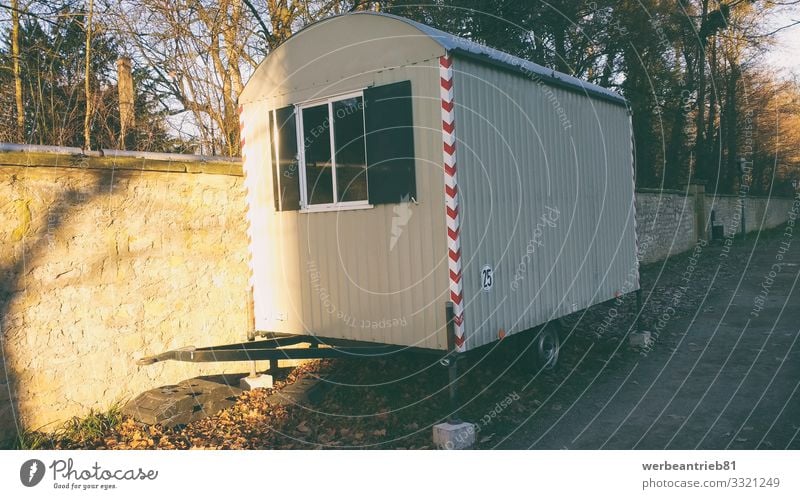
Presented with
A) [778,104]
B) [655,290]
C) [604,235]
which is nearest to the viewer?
[604,235]

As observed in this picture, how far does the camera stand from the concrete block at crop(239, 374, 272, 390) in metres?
7.08

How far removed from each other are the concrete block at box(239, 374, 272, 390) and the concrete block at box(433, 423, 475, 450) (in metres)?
2.38

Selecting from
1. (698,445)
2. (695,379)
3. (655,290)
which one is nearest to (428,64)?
(698,445)

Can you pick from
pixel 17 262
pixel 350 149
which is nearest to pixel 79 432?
pixel 17 262

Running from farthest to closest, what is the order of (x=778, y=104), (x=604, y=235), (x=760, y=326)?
(x=778, y=104) < (x=760, y=326) < (x=604, y=235)

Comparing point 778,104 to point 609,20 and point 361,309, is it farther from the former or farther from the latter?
point 361,309

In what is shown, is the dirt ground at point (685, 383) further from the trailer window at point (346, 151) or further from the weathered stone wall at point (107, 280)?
the weathered stone wall at point (107, 280)

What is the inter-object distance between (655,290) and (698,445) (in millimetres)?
8782

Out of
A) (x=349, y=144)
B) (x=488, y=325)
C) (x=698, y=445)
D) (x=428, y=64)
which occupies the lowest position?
(x=698, y=445)

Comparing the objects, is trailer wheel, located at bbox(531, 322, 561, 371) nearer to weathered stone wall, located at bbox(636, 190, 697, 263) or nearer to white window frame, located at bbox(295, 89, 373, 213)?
white window frame, located at bbox(295, 89, 373, 213)

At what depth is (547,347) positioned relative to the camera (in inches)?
298

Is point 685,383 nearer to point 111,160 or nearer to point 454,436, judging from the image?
point 454,436

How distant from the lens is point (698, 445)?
5.27 meters

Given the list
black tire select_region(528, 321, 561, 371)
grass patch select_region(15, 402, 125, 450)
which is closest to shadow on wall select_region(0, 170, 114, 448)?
grass patch select_region(15, 402, 125, 450)
